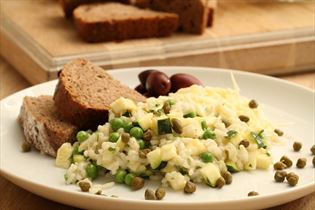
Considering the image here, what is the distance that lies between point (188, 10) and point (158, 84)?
1512mm

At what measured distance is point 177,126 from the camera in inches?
131

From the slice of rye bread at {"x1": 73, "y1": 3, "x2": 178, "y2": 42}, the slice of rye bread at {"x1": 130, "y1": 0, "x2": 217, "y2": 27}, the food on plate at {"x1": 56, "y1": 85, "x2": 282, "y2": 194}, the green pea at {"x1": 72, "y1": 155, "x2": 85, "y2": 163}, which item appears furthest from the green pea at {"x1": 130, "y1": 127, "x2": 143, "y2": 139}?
the slice of rye bread at {"x1": 130, "y1": 0, "x2": 217, "y2": 27}

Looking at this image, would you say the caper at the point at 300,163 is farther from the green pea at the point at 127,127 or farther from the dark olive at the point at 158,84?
the dark olive at the point at 158,84

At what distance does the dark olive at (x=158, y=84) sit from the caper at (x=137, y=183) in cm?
92

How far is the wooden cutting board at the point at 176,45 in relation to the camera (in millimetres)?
4938

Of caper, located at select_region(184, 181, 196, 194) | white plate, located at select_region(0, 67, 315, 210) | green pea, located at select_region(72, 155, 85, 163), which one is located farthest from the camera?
green pea, located at select_region(72, 155, 85, 163)

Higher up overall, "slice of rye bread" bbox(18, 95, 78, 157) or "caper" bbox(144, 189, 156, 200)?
"caper" bbox(144, 189, 156, 200)

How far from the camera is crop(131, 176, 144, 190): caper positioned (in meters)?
3.25

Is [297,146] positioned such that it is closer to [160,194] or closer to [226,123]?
[226,123]

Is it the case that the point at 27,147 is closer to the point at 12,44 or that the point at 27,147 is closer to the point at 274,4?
the point at 12,44

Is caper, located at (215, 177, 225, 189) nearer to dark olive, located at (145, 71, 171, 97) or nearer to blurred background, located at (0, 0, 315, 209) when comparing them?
dark olive, located at (145, 71, 171, 97)

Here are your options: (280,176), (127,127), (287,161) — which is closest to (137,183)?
(127,127)

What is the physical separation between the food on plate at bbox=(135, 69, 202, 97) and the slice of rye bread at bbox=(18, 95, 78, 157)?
20.7 inches

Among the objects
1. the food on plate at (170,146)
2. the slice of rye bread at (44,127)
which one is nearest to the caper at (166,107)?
the food on plate at (170,146)
